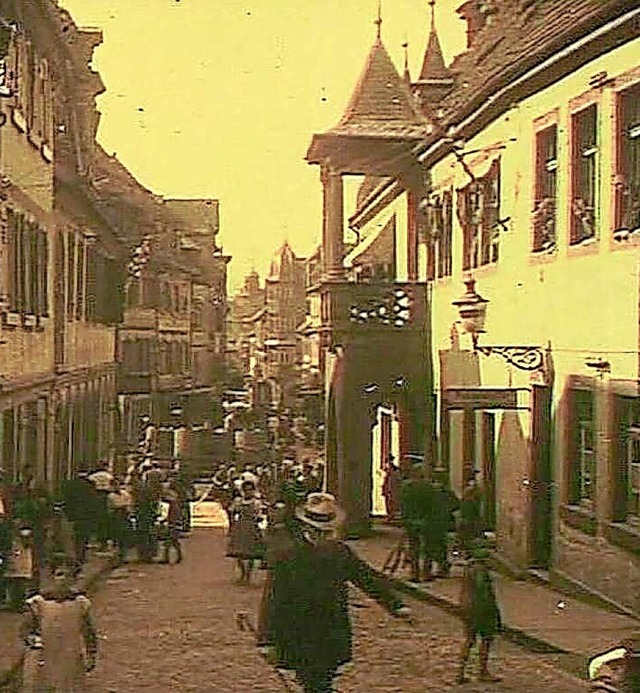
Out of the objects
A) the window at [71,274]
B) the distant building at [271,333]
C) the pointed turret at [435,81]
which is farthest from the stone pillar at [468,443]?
the window at [71,274]

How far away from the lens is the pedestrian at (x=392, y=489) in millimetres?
15080

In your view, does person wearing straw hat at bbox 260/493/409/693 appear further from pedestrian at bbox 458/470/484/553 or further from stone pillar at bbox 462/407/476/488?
stone pillar at bbox 462/407/476/488

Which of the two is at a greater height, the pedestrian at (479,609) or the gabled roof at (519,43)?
the gabled roof at (519,43)

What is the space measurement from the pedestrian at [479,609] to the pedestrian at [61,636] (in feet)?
8.45

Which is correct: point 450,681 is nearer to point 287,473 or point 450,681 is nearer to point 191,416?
point 287,473

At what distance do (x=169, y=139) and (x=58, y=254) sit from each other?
609cm

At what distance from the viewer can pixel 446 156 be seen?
15891 millimetres

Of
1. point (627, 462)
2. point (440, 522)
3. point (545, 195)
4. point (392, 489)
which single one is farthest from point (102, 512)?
point (627, 462)

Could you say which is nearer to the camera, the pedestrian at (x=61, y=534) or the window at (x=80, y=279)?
the pedestrian at (x=61, y=534)

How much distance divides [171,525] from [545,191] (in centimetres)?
496

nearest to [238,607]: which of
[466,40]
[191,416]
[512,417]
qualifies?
[512,417]

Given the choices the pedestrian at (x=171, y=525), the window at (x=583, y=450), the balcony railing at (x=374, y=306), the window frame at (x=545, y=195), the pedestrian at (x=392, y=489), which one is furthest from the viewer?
the pedestrian at (x=171, y=525)

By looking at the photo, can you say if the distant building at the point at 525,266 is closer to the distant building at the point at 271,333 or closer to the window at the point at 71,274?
the distant building at the point at 271,333

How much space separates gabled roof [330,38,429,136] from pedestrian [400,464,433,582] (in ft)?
10.3
